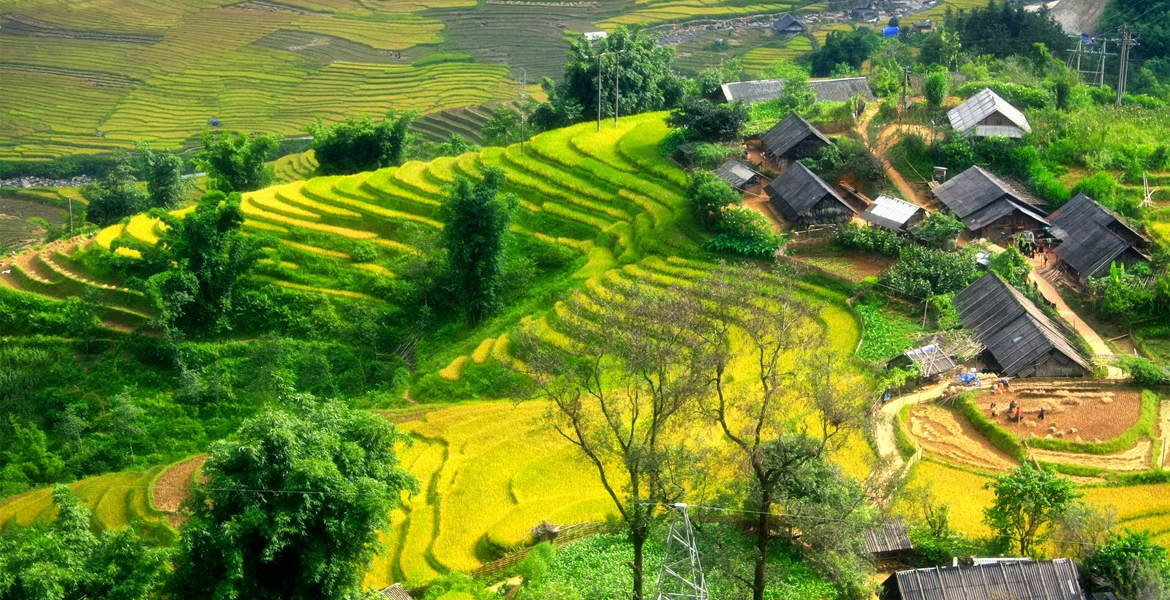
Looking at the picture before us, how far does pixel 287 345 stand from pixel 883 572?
16524 millimetres

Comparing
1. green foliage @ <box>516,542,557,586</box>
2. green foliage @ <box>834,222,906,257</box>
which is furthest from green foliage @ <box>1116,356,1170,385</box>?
green foliage @ <box>516,542,557,586</box>

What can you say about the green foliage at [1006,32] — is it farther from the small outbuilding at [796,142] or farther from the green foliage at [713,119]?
the small outbuilding at [796,142]

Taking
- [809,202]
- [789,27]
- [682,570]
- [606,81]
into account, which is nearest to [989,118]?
[809,202]

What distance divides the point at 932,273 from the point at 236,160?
23.8 metres

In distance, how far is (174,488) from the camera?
2338 cm

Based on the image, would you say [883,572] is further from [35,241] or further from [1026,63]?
[35,241]

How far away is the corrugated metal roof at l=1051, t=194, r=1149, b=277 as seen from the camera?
25.5 meters

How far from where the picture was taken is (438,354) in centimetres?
2827

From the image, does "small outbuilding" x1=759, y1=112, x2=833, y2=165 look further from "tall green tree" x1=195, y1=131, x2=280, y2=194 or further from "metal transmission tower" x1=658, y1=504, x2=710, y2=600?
"metal transmission tower" x1=658, y1=504, x2=710, y2=600

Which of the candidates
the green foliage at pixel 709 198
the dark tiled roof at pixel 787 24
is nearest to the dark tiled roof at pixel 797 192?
the green foliage at pixel 709 198

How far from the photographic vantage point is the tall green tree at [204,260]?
1127 inches

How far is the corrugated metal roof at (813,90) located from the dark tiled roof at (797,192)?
7.28m

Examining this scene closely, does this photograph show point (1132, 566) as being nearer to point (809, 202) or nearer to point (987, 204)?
point (987, 204)

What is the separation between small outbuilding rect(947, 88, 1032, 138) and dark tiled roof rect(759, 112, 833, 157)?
3.83m
